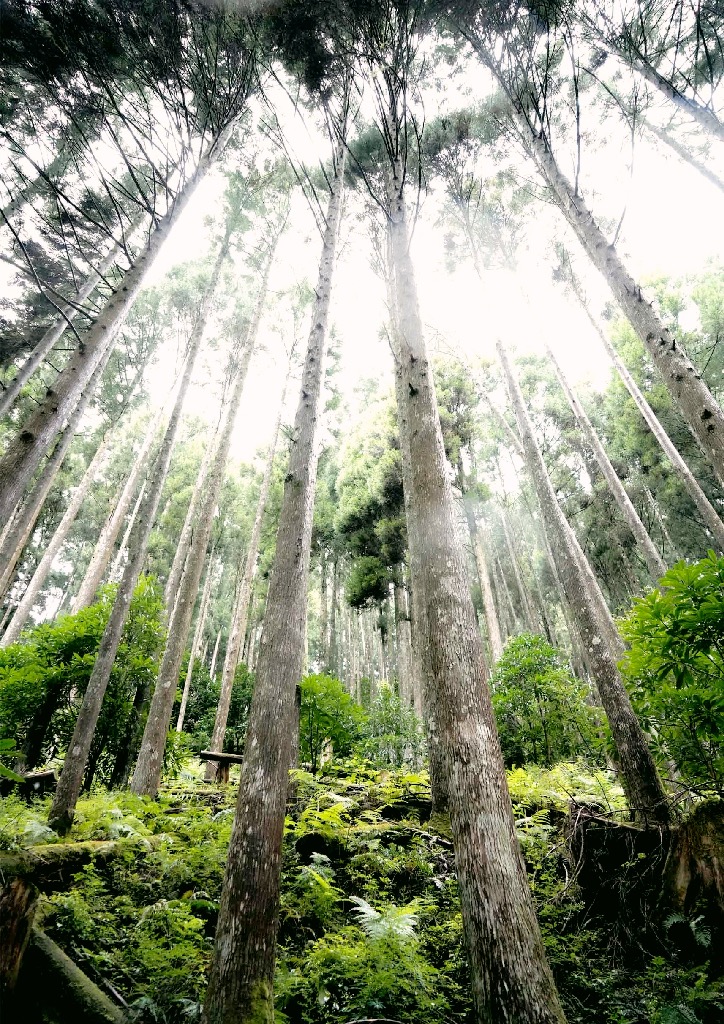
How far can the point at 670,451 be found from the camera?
10.9 meters

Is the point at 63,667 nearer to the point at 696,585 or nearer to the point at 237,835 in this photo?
the point at 237,835

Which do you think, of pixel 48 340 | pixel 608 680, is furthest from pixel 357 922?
pixel 48 340

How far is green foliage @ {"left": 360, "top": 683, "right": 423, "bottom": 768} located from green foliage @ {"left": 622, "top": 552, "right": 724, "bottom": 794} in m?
7.16

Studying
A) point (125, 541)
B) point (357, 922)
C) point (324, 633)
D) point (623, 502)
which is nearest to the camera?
point (357, 922)

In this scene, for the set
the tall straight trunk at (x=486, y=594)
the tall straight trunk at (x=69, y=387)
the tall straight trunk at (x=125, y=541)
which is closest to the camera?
the tall straight trunk at (x=69, y=387)

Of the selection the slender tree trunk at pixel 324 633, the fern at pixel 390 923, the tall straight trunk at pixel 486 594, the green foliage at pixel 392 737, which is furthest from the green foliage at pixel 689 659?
the slender tree trunk at pixel 324 633

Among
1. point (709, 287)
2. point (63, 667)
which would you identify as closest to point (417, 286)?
point (63, 667)

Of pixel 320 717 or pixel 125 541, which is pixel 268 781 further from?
pixel 125 541

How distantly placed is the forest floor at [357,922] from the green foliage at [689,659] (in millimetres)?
887

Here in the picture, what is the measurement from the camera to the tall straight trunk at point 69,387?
3.77 metres

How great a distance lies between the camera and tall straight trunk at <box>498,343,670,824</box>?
4.25 metres

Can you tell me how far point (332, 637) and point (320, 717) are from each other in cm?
849

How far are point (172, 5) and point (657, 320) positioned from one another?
26.3 ft

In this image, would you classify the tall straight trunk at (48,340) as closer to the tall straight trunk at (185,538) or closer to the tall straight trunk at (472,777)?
the tall straight trunk at (185,538)
